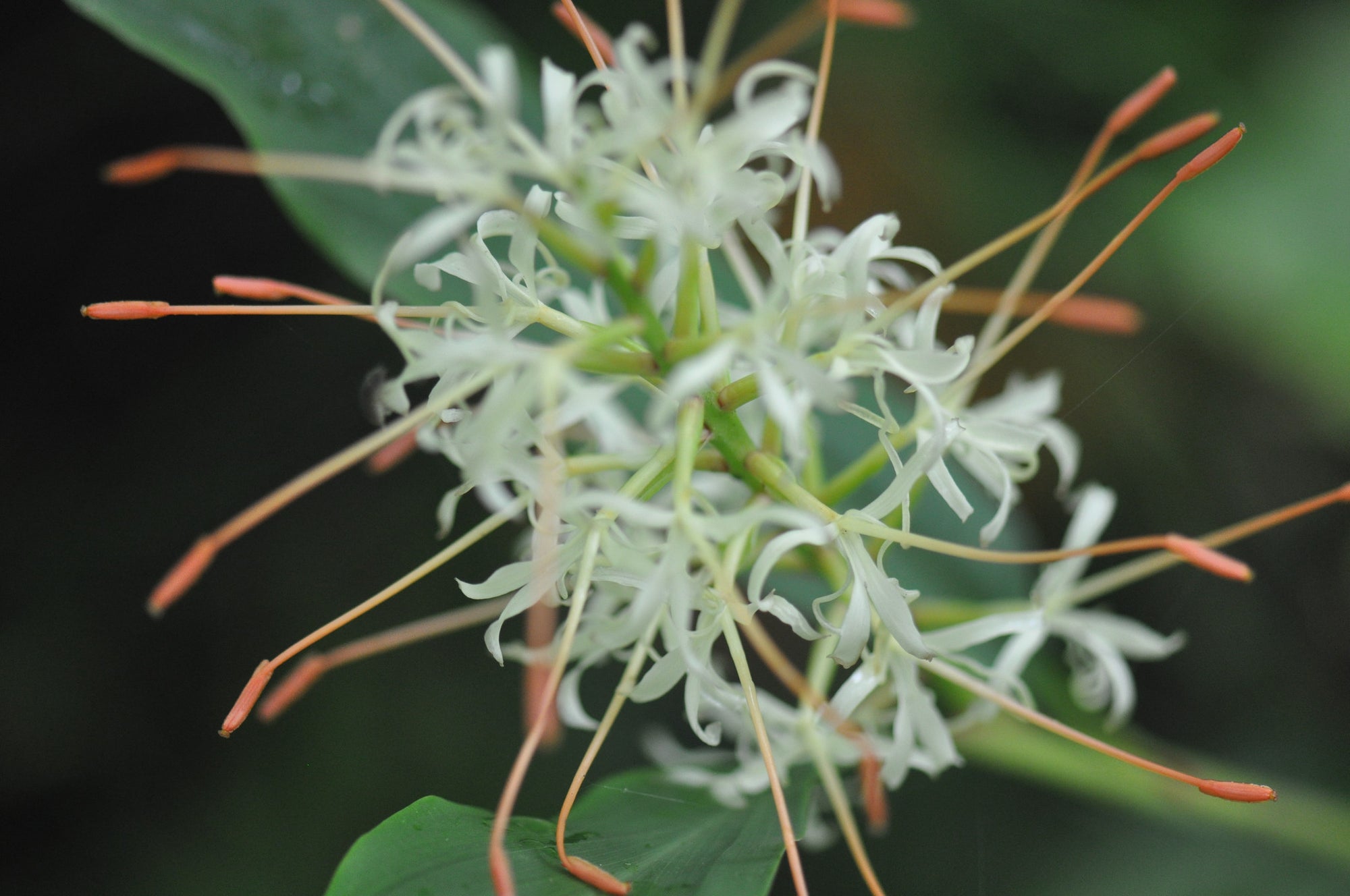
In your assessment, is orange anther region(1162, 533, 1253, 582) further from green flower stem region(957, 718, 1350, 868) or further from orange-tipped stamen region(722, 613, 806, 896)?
green flower stem region(957, 718, 1350, 868)

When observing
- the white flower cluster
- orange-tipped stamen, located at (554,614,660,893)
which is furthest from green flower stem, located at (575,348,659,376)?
orange-tipped stamen, located at (554,614,660,893)

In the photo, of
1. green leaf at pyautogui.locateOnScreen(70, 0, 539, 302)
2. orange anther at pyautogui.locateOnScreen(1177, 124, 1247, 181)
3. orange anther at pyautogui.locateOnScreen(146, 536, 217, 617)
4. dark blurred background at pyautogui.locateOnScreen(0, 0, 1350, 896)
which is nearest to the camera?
orange anther at pyautogui.locateOnScreen(146, 536, 217, 617)

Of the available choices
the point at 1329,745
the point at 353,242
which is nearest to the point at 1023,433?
the point at 353,242

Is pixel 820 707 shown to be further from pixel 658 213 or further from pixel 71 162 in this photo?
pixel 71 162

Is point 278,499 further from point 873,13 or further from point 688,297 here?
point 873,13

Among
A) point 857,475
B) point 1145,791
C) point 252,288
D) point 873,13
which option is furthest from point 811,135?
point 1145,791
